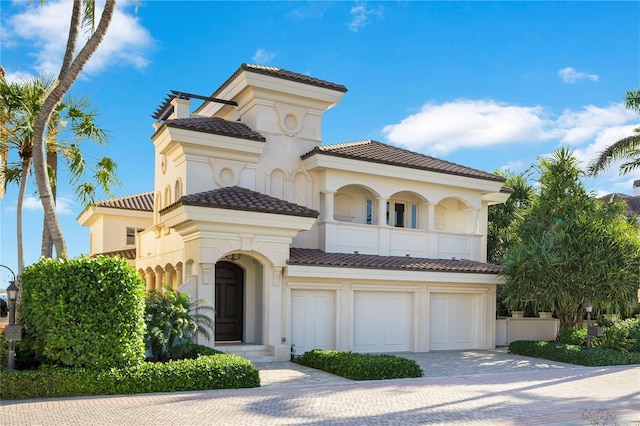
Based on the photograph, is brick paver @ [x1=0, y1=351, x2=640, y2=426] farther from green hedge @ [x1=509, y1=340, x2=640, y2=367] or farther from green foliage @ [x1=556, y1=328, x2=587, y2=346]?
green foliage @ [x1=556, y1=328, x2=587, y2=346]

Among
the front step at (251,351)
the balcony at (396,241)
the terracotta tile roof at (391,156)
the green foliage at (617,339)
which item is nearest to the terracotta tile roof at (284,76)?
the terracotta tile roof at (391,156)

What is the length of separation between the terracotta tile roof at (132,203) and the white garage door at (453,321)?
16.5 metres

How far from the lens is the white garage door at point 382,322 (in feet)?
69.0

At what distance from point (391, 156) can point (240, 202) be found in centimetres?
740

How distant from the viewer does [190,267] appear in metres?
18.4

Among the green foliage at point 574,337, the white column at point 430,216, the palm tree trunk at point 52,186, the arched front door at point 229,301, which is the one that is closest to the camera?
the palm tree trunk at point 52,186

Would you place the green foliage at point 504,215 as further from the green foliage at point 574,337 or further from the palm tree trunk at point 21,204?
the palm tree trunk at point 21,204

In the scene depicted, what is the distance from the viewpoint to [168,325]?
14.5 meters

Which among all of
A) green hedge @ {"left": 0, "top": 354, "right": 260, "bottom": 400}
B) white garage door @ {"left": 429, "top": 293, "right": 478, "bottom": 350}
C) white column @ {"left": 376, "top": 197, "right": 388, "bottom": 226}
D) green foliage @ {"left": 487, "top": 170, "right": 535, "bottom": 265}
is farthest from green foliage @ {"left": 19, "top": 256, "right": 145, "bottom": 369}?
green foliage @ {"left": 487, "top": 170, "right": 535, "bottom": 265}

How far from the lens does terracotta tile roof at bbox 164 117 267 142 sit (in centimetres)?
1917

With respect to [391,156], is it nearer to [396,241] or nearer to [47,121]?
[396,241]

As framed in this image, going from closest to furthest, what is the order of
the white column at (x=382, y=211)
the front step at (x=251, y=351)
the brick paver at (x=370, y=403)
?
the brick paver at (x=370, y=403) → the front step at (x=251, y=351) → the white column at (x=382, y=211)

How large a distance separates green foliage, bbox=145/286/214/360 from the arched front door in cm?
438

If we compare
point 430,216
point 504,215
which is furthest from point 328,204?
point 504,215
